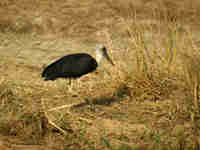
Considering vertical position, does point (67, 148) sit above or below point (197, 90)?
below

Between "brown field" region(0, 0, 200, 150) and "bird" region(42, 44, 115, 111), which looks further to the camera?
"bird" region(42, 44, 115, 111)

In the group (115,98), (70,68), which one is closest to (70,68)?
(70,68)

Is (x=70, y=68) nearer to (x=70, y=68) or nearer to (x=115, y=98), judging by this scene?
(x=70, y=68)

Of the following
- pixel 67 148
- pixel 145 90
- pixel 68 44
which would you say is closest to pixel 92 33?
pixel 68 44

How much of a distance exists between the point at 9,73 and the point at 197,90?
11.6ft

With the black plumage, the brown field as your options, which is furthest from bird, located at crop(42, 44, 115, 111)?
the brown field

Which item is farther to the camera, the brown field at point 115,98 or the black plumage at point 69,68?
the black plumage at point 69,68

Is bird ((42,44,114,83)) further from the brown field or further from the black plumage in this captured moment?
the brown field

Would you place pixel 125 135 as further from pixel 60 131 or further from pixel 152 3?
pixel 152 3

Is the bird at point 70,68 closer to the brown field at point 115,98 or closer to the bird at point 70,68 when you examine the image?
the bird at point 70,68

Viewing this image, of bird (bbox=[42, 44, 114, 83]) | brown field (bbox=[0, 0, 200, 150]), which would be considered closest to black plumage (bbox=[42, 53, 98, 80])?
bird (bbox=[42, 44, 114, 83])

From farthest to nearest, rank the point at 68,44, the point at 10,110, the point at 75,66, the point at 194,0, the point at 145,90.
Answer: the point at 194,0
the point at 68,44
the point at 75,66
the point at 145,90
the point at 10,110

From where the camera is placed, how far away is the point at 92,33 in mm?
9195

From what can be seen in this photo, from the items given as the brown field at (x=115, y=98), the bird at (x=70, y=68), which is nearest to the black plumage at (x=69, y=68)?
the bird at (x=70, y=68)
